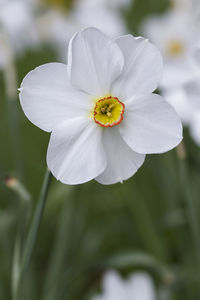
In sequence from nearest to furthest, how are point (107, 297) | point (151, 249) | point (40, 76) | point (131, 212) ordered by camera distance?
point (40, 76) < point (107, 297) < point (151, 249) < point (131, 212)

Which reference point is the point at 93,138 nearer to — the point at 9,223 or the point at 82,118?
the point at 82,118

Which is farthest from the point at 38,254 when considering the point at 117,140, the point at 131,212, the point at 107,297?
the point at 117,140

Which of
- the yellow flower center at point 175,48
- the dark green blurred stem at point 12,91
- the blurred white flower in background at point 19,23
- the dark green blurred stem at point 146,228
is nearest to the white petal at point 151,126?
the dark green blurred stem at point 12,91

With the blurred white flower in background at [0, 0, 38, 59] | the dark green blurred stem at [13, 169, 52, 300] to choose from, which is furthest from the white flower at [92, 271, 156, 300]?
the blurred white flower in background at [0, 0, 38, 59]

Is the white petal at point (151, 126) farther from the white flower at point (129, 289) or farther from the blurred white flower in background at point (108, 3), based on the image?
the blurred white flower in background at point (108, 3)

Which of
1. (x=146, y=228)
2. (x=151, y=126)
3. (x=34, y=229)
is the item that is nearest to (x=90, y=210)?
(x=146, y=228)

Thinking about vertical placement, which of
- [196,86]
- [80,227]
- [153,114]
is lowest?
[80,227]

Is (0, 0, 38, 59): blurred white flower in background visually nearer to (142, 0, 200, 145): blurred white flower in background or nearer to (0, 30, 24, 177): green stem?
(0, 30, 24, 177): green stem

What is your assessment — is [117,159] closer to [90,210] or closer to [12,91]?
[12,91]
